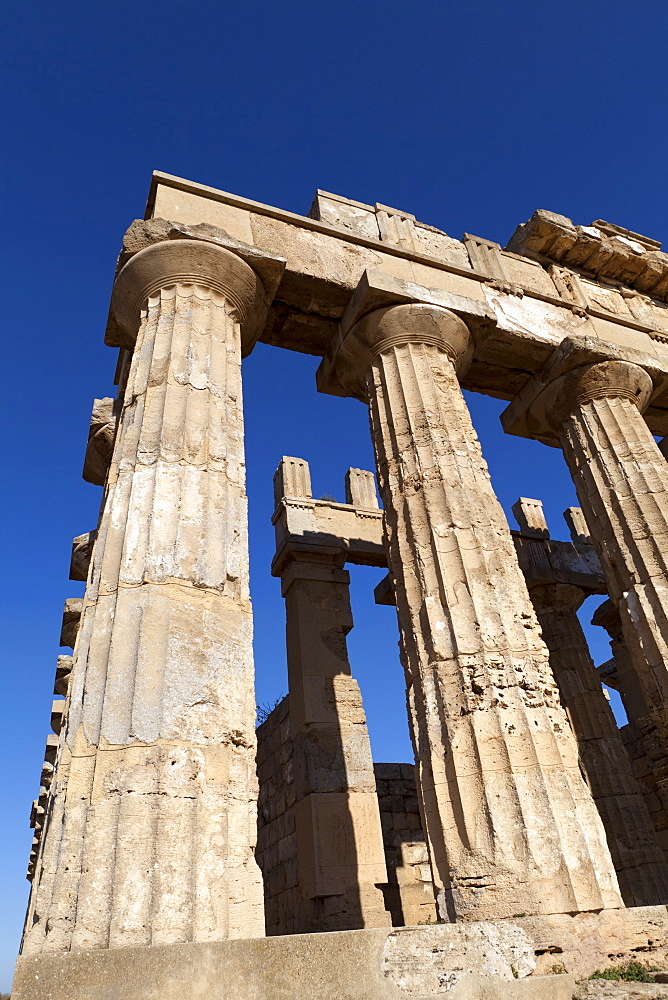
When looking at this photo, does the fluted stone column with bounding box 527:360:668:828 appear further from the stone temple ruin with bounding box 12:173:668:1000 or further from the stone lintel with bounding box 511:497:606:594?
the stone lintel with bounding box 511:497:606:594

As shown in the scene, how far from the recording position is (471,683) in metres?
5.19

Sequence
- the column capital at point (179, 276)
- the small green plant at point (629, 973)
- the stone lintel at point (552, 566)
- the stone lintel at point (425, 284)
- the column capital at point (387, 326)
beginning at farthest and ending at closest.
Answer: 1. the stone lintel at point (552, 566)
2. the stone lintel at point (425, 284)
3. the column capital at point (387, 326)
4. the column capital at point (179, 276)
5. the small green plant at point (629, 973)

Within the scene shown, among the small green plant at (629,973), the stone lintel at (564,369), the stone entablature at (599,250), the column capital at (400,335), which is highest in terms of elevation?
the stone entablature at (599,250)

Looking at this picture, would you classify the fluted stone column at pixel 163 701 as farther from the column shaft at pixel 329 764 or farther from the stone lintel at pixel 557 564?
the stone lintel at pixel 557 564

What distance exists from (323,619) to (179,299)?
6800mm

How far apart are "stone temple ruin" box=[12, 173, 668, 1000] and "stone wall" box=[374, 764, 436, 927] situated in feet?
0.16

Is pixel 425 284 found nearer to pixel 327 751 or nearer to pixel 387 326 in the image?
pixel 387 326

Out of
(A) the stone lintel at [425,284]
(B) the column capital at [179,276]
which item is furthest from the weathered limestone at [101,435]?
(A) the stone lintel at [425,284]

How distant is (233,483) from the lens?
17.6 feet

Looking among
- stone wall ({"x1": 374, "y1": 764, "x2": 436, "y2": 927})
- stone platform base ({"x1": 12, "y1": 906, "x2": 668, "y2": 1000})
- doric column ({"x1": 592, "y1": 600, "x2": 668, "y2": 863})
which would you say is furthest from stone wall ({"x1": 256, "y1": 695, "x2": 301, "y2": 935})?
doric column ({"x1": 592, "y1": 600, "x2": 668, "y2": 863})

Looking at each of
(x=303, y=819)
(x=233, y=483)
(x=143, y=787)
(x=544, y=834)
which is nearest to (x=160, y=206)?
(x=233, y=483)

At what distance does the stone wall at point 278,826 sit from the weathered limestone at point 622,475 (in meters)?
5.59

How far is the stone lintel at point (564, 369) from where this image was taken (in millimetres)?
8953

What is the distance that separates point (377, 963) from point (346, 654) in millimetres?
8138
